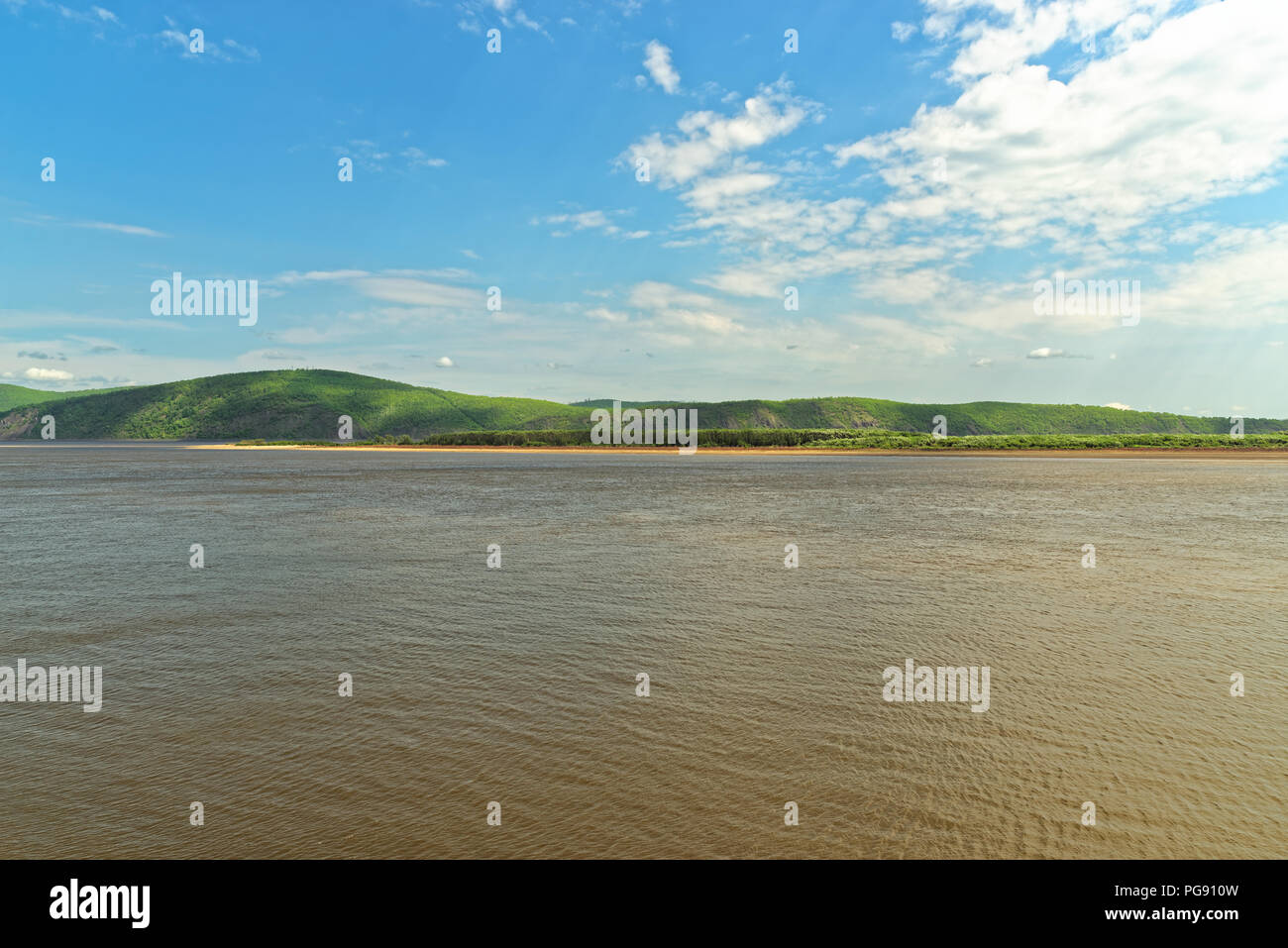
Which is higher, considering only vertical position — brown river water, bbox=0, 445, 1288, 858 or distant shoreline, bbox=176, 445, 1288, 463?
distant shoreline, bbox=176, 445, 1288, 463

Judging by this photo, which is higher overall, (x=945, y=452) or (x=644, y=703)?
(x=945, y=452)

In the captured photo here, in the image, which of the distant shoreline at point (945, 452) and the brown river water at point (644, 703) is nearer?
the brown river water at point (644, 703)

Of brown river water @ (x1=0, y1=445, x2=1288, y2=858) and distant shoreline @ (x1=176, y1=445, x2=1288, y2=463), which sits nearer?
brown river water @ (x1=0, y1=445, x2=1288, y2=858)

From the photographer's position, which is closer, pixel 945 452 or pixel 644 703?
pixel 644 703

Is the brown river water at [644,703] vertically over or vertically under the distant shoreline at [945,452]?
under

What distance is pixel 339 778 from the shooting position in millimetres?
7367

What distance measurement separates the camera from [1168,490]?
166 ft

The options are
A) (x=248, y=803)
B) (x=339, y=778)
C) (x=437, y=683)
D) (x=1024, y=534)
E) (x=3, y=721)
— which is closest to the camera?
(x=248, y=803)

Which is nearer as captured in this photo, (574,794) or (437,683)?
(574,794)
